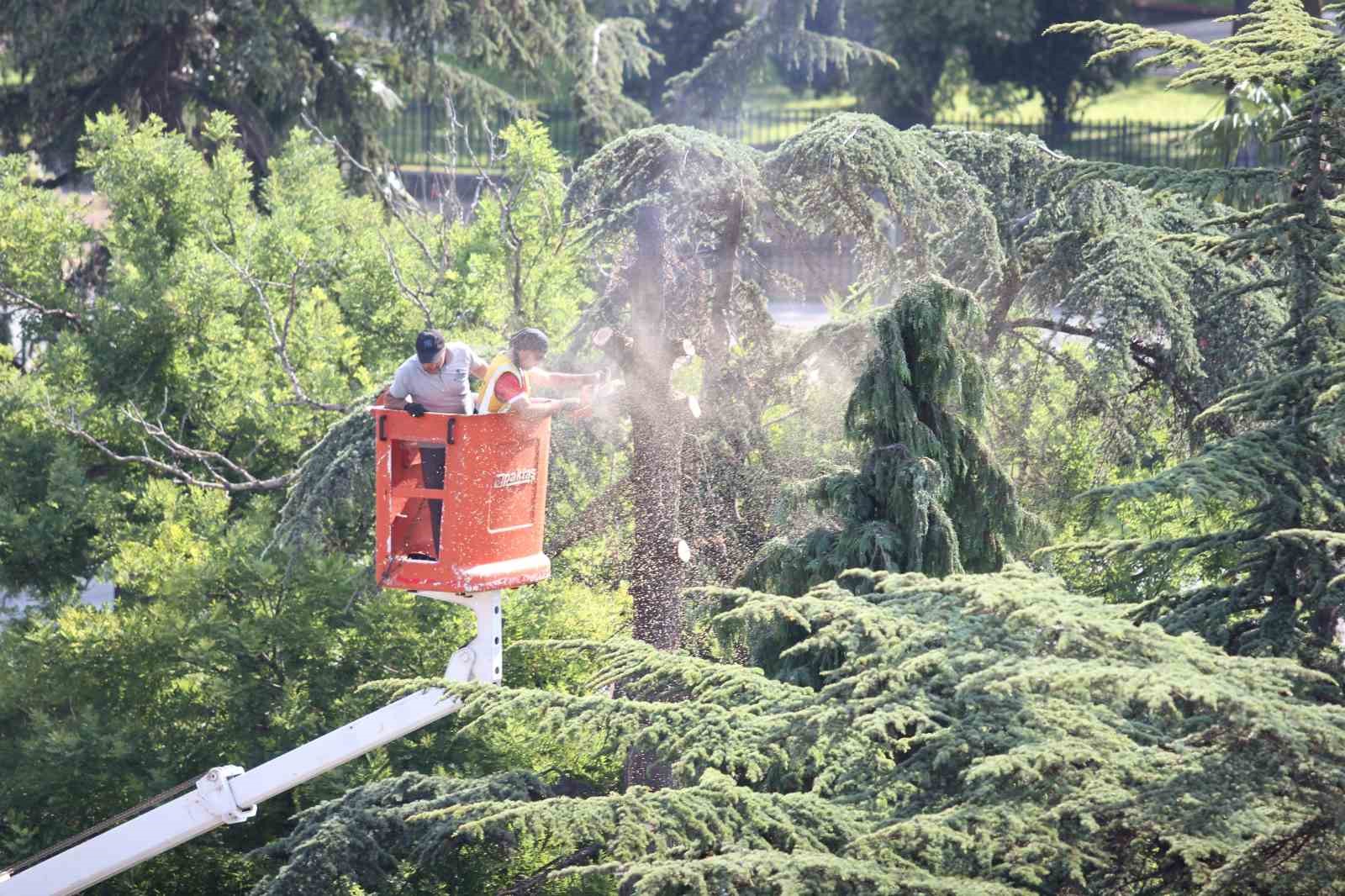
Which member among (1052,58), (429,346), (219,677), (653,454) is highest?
(1052,58)

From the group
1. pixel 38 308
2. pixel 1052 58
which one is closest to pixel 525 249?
pixel 38 308

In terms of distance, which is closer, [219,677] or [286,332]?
[219,677]

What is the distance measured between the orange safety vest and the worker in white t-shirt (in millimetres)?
255

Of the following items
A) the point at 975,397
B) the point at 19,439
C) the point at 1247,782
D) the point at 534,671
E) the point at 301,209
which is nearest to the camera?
the point at 1247,782

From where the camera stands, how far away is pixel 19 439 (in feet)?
40.2

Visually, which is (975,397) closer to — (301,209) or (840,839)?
(840,839)

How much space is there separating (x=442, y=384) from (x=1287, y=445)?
3.40m

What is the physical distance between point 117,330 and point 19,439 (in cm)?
111

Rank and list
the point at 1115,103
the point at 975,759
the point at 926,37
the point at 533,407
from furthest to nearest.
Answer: the point at 1115,103
the point at 926,37
the point at 533,407
the point at 975,759

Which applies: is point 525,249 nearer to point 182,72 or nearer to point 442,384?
point 442,384

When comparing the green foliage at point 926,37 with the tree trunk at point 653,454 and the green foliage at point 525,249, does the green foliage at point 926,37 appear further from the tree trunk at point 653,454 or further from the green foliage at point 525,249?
the tree trunk at point 653,454

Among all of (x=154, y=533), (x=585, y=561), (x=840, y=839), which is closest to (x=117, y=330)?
(x=154, y=533)

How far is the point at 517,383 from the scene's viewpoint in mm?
7129

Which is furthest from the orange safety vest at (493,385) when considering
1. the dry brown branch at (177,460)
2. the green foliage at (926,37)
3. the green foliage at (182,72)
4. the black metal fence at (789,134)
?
the green foliage at (926,37)
